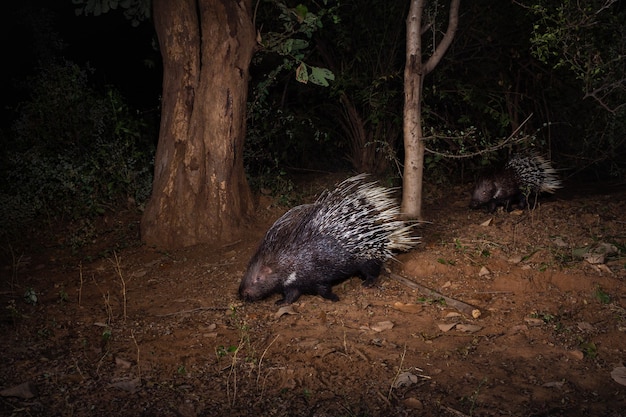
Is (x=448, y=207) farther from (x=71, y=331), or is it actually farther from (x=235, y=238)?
(x=71, y=331)

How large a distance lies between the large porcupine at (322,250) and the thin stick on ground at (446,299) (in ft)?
0.65

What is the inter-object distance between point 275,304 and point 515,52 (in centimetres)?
489

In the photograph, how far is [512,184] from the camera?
22.4ft

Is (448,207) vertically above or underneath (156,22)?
underneath

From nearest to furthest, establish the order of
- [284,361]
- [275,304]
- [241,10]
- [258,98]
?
[284,361], [275,304], [241,10], [258,98]

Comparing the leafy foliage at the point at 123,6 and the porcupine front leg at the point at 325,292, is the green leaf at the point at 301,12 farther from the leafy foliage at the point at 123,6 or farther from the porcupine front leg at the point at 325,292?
the porcupine front leg at the point at 325,292

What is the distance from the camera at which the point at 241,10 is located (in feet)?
18.7

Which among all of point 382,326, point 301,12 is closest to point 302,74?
point 301,12

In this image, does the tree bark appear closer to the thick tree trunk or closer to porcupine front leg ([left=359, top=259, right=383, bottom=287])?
porcupine front leg ([left=359, top=259, right=383, bottom=287])

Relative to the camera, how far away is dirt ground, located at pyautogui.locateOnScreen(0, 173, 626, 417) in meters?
3.00

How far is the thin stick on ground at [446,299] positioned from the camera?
164 inches

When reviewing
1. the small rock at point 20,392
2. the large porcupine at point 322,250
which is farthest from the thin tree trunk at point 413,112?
the small rock at point 20,392

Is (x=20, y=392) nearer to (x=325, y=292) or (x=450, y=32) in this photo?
(x=325, y=292)

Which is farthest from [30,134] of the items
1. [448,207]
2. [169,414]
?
[169,414]
